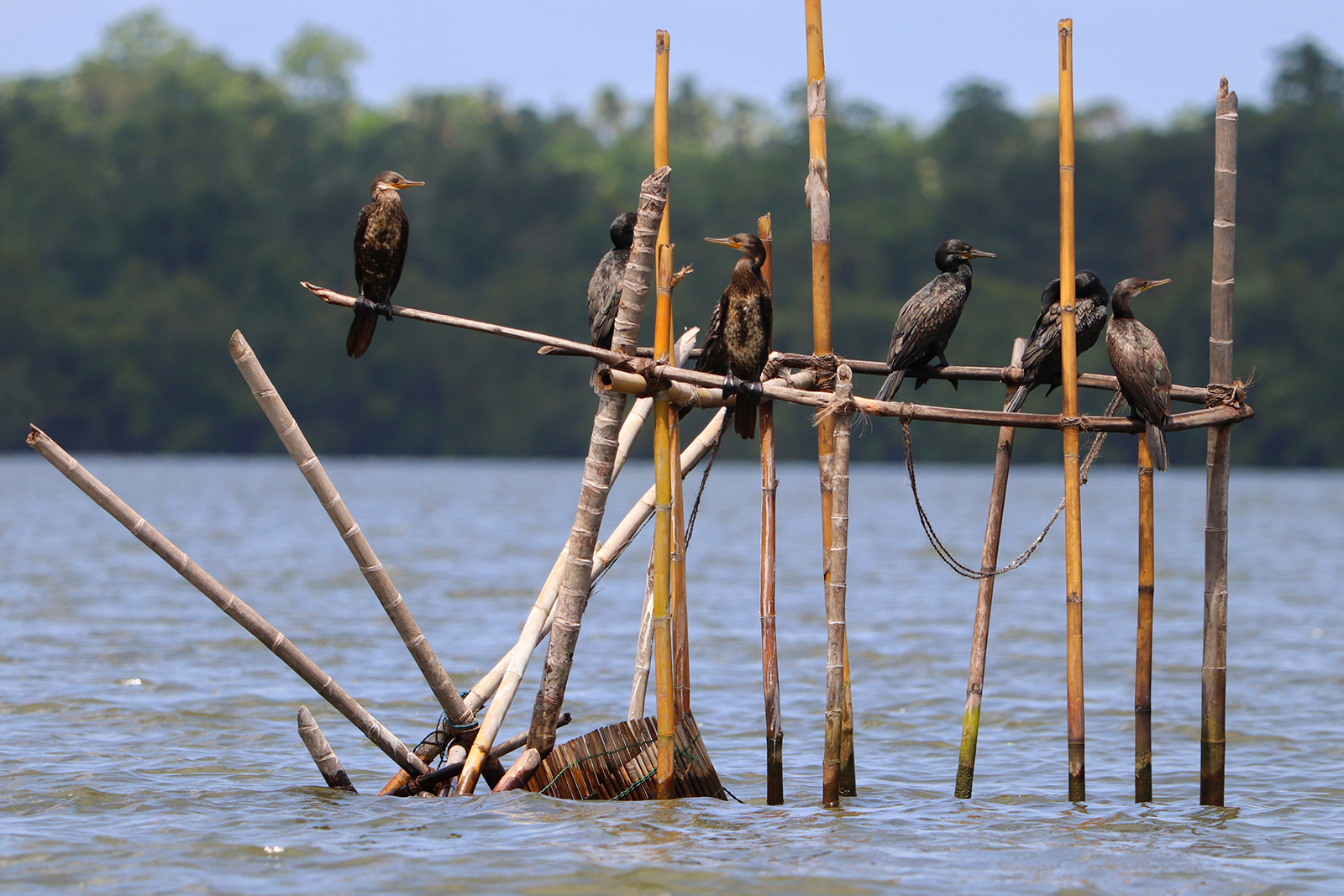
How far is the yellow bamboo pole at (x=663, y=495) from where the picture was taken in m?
8.66

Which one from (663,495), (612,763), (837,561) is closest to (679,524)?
(663,495)

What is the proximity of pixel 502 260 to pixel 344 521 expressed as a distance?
7303cm

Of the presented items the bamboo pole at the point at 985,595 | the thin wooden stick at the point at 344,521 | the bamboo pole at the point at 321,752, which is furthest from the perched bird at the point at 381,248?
the bamboo pole at the point at 985,595

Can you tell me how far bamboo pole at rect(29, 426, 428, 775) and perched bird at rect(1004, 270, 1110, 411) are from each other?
12.7 feet

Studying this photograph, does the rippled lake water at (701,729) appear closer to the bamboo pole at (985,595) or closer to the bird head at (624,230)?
the bamboo pole at (985,595)

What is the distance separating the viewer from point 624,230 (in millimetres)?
10000

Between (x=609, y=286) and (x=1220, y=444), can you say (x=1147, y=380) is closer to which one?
(x=1220, y=444)

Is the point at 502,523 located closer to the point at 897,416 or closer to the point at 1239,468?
the point at 897,416

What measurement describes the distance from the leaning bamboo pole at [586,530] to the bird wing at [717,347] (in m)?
0.40

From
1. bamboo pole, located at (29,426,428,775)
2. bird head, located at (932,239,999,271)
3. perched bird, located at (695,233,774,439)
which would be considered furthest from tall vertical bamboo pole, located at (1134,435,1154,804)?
bamboo pole, located at (29,426,428,775)

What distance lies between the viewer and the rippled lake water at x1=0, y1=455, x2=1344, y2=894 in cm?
848

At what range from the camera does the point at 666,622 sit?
8.73 metres

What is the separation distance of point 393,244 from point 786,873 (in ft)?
14.4

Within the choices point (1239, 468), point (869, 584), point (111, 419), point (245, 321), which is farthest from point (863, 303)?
point (869, 584)
